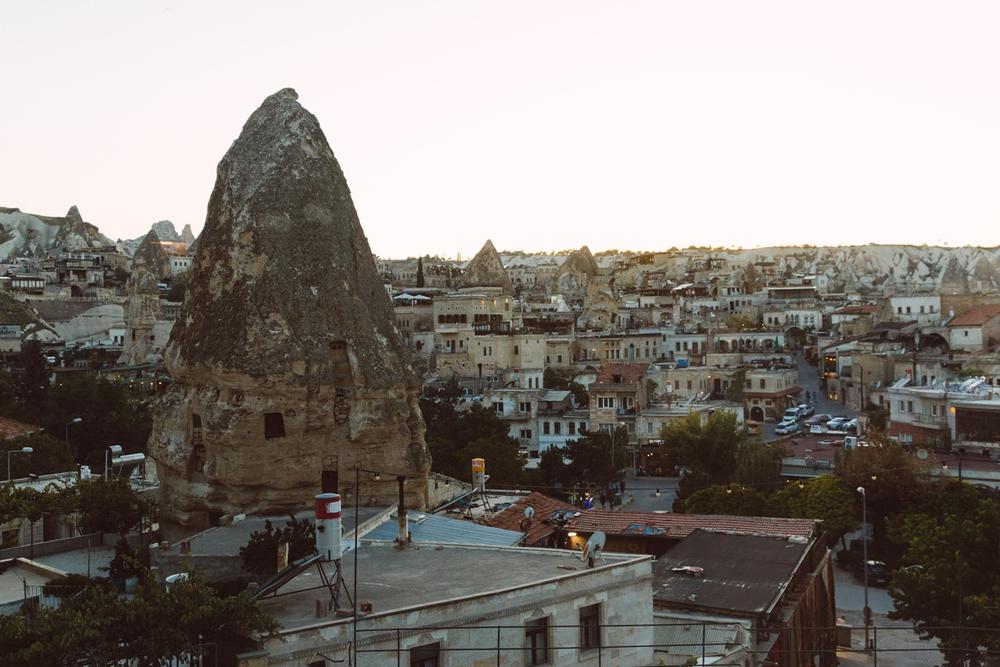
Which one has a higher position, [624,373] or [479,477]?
[479,477]

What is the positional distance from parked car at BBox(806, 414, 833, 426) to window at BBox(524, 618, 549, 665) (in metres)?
47.3

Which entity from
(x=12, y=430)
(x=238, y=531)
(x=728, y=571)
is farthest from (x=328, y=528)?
(x=12, y=430)

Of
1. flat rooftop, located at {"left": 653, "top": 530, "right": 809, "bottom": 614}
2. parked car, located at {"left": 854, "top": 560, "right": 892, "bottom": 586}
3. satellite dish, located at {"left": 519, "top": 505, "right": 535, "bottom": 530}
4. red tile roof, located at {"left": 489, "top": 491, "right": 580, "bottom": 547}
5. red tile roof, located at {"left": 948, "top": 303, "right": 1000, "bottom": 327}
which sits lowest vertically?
parked car, located at {"left": 854, "top": 560, "right": 892, "bottom": 586}

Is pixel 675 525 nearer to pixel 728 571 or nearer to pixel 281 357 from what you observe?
pixel 728 571

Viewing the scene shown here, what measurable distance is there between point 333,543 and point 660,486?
Result: 125ft

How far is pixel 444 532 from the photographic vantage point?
19.7 metres

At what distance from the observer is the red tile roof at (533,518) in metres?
22.7

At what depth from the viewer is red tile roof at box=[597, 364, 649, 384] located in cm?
6238

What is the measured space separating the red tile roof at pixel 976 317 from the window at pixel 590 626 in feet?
206

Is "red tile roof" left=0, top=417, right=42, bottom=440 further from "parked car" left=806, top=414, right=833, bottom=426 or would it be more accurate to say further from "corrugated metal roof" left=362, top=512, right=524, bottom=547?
"parked car" left=806, top=414, right=833, bottom=426

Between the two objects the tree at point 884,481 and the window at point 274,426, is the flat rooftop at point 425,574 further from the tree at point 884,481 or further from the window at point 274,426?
the tree at point 884,481

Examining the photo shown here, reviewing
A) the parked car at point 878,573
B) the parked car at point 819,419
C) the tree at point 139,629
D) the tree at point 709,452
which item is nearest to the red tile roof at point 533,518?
the tree at point 139,629

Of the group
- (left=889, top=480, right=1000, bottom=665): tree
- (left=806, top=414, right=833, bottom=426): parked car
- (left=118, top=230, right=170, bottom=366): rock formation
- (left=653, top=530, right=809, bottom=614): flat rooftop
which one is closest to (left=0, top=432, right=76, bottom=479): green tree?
(left=653, top=530, right=809, bottom=614): flat rooftop

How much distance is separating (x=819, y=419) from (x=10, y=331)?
56151mm
